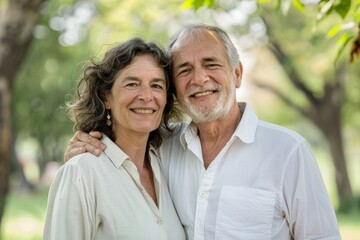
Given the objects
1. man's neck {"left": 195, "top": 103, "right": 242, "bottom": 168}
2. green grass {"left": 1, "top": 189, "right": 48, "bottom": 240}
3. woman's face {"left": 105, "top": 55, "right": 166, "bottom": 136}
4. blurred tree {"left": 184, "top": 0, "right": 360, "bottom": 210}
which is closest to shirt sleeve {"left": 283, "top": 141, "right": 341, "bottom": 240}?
man's neck {"left": 195, "top": 103, "right": 242, "bottom": 168}

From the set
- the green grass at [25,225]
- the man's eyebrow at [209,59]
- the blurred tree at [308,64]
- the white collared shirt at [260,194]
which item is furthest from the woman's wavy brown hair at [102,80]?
the blurred tree at [308,64]

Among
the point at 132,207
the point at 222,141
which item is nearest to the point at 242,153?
the point at 222,141

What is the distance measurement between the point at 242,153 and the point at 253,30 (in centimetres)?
1297

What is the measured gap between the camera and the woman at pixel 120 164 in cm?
329

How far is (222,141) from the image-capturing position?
12.9ft

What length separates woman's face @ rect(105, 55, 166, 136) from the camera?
361 cm

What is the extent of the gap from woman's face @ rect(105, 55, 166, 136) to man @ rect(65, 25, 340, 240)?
0.77 ft

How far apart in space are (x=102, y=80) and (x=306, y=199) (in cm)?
137

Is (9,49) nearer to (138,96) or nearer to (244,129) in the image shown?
(138,96)

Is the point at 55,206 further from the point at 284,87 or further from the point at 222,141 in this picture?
the point at 284,87

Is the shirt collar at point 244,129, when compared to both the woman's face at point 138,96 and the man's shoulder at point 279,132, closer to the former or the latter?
the man's shoulder at point 279,132

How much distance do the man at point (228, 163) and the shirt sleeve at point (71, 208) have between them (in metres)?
0.26

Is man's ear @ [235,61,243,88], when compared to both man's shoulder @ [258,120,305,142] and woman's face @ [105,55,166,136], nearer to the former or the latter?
man's shoulder @ [258,120,305,142]

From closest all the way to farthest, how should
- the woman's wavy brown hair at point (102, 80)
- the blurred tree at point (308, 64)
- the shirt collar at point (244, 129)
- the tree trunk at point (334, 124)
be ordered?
the woman's wavy brown hair at point (102, 80) < the shirt collar at point (244, 129) < the blurred tree at point (308, 64) < the tree trunk at point (334, 124)
